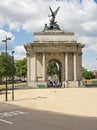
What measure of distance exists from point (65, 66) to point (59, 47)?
4769 millimetres

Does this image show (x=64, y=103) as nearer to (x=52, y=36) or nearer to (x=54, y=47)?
(x=54, y=47)

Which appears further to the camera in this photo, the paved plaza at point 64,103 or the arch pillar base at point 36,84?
the arch pillar base at point 36,84

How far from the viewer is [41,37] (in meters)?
85.3

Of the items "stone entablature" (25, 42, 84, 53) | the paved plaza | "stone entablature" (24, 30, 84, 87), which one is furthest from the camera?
"stone entablature" (24, 30, 84, 87)

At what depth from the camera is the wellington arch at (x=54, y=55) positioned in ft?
276

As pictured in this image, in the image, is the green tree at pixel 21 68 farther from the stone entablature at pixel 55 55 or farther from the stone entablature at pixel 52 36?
the stone entablature at pixel 52 36

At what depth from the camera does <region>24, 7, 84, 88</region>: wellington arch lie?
84.1m

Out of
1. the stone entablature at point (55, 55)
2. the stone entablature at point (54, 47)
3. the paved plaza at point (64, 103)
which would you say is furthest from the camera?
the stone entablature at point (55, 55)

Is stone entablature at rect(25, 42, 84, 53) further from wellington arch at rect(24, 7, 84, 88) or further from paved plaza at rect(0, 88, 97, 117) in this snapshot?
paved plaza at rect(0, 88, 97, 117)

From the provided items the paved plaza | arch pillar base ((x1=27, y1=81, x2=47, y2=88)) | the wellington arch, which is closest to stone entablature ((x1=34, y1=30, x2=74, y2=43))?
the wellington arch

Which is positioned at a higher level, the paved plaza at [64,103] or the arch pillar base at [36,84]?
the arch pillar base at [36,84]

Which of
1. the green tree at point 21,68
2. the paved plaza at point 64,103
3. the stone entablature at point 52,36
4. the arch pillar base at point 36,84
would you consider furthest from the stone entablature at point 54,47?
the green tree at point 21,68

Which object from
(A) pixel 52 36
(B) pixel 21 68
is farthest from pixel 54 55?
(B) pixel 21 68

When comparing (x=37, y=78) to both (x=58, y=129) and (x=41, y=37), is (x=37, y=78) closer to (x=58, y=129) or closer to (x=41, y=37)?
(x=41, y=37)
